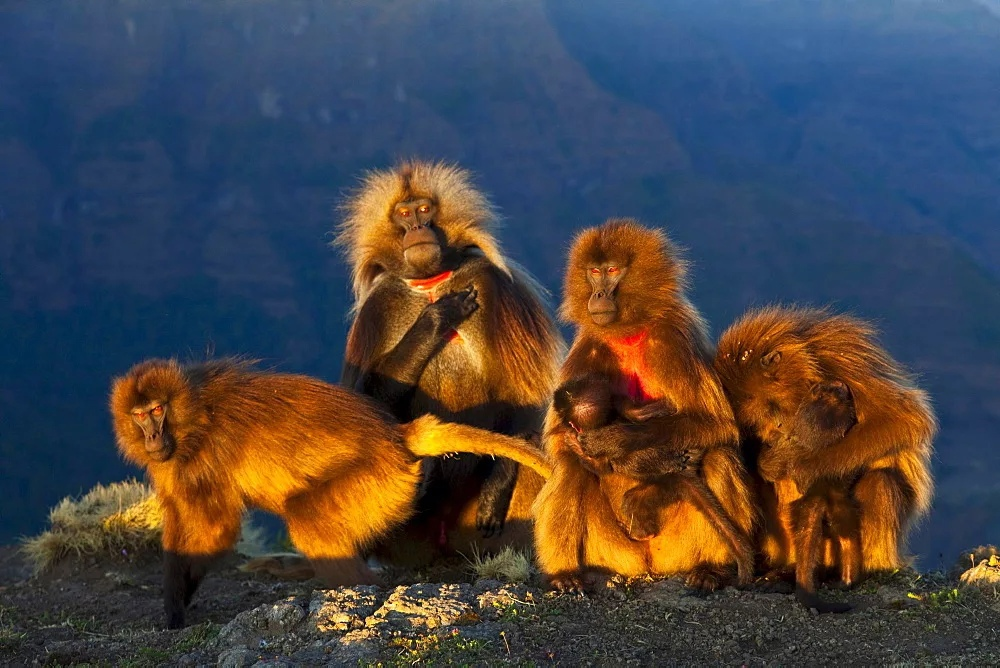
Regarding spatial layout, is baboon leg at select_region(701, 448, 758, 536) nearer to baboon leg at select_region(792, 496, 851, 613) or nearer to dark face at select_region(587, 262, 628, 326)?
baboon leg at select_region(792, 496, 851, 613)

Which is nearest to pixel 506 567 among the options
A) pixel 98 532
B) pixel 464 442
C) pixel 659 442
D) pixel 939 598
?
pixel 464 442

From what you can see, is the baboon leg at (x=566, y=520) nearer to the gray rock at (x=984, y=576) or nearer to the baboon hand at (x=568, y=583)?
the baboon hand at (x=568, y=583)

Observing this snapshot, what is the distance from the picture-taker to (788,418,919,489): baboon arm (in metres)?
4.98

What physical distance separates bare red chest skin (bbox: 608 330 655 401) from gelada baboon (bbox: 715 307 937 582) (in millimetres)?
362

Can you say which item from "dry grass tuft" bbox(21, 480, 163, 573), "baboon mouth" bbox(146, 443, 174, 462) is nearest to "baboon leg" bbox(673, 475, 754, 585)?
"baboon mouth" bbox(146, 443, 174, 462)

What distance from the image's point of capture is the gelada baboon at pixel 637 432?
496 cm

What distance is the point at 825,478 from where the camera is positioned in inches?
197

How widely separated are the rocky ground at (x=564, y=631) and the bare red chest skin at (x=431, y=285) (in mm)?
1683

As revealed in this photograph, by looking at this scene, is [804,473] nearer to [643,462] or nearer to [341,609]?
[643,462]

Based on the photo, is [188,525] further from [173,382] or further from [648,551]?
[648,551]

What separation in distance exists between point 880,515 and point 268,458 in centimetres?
260

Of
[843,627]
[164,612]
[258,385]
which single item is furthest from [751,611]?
[164,612]

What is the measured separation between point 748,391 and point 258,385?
2192 millimetres

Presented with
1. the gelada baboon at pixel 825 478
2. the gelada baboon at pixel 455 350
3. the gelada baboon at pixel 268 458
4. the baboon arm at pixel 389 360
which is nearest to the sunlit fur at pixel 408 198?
the gelada baboon at pixel 455 350
